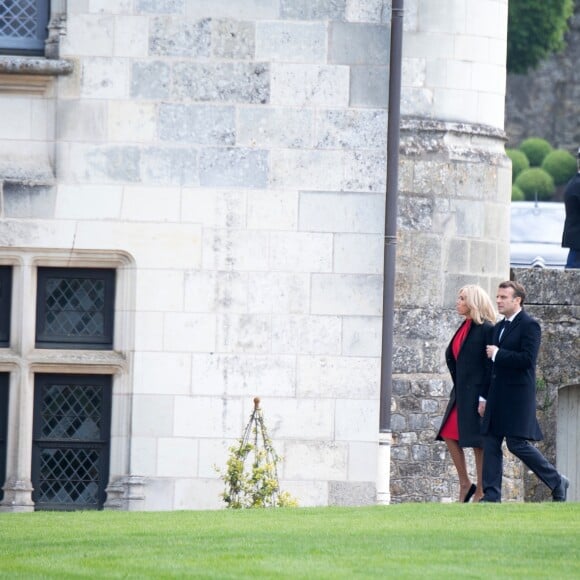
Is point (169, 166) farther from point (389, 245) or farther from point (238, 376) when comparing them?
point (389, 245)

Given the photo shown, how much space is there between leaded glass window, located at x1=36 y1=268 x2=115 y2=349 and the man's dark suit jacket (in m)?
2.85

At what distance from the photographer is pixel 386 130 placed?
13438 millimetres

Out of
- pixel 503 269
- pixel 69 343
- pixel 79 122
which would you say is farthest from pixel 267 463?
pixel 503 269

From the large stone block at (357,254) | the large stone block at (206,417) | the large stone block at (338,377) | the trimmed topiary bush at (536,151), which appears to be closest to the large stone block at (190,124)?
the large stone block at (357,254)

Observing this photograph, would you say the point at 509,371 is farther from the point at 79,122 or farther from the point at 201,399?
the point at 79,122

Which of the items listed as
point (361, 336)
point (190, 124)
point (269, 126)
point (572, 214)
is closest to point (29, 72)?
point (190, 124)

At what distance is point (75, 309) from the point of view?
13578mm

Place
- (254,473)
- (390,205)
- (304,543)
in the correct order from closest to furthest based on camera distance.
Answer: (304,543) → (254,473) → (390,205)

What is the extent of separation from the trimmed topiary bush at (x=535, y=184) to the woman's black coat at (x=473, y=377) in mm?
36560

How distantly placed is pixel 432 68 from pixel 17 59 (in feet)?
13.5

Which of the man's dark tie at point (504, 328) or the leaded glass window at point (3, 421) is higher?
the man's dark tie at point (504, 328)

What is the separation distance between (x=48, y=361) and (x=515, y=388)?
132 inches

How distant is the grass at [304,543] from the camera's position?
29.5 feet

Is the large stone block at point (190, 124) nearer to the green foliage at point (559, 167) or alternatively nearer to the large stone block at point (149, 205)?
the large stone block at point (149, 205)
